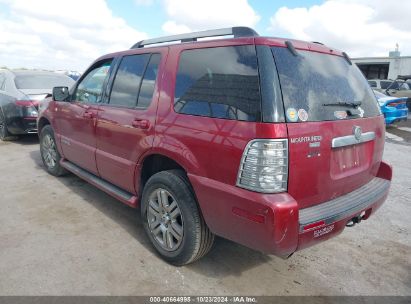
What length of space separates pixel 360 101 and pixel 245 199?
145 cm

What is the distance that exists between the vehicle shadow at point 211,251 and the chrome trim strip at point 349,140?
51.4 inches

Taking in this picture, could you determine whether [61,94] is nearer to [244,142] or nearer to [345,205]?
[244,142]

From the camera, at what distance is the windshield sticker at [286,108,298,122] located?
7.61 ft

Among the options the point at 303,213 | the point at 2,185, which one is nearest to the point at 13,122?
the point at 2,185

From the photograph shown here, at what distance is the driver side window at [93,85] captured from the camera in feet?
13.3

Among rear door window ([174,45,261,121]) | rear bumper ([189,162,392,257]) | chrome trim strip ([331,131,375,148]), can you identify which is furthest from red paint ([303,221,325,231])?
rear door window ([174,45,261,121])

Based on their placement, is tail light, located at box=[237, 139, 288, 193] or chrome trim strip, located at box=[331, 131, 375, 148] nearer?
tail light, located at box=[237, 139, 288, 193]

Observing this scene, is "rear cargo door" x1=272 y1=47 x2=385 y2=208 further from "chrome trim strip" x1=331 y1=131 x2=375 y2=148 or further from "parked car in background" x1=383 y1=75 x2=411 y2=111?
"parked car in background" x1=383 y1=75 x2=411 y2=111

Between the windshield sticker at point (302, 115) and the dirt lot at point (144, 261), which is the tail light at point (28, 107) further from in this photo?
the windshield sticker at point (302, 115)

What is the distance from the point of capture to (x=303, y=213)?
243cm

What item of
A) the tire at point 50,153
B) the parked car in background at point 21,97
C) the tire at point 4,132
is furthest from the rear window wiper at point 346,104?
the tire at point 4,132

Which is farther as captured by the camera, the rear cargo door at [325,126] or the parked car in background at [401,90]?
the parked car in background at [401,90]

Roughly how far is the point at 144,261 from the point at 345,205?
1.77 m

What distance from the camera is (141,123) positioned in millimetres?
3182
